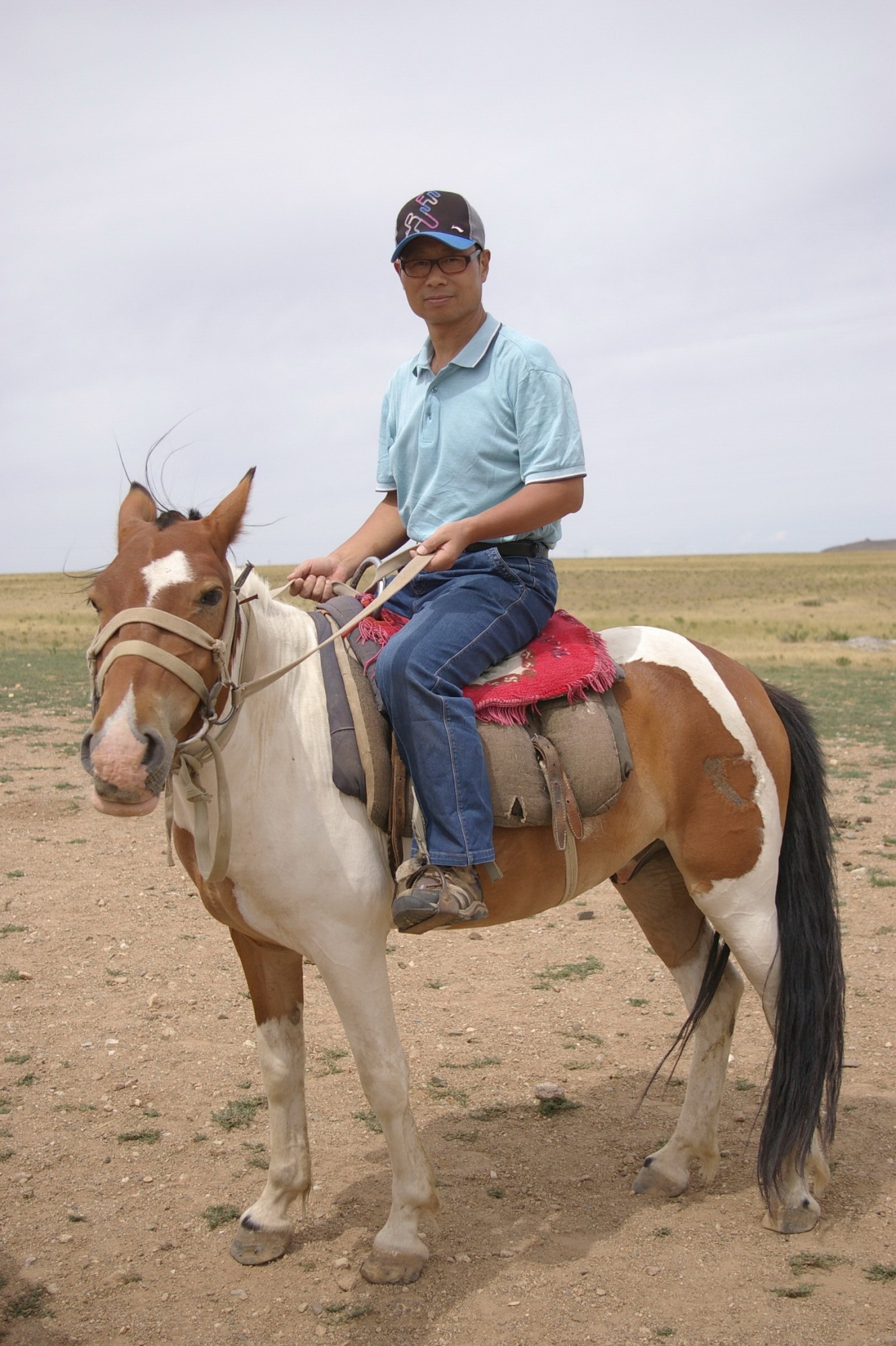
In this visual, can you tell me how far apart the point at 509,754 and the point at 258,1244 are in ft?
6.21

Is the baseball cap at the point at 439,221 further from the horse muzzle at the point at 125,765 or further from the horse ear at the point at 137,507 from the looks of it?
the horse muzzle at the point at 125,765

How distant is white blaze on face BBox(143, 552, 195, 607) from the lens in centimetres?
265

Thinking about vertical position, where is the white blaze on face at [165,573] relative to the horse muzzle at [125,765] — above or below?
above

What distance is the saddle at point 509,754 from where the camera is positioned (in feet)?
10.4

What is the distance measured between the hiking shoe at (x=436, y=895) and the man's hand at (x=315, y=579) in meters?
1.07

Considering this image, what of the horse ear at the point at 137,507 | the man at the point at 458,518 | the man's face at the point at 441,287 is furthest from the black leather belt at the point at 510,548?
the horse ear at the point at 137,507

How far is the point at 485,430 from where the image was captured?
3424 millimetres

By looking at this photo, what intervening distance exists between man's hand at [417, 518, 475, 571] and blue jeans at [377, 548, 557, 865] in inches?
7.7

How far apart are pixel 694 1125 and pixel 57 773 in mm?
8303

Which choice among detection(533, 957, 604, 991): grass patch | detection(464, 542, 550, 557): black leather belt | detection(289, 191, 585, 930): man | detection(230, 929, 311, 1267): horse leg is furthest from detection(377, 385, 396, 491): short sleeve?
detection(533, 957, 604, 991): grass patch

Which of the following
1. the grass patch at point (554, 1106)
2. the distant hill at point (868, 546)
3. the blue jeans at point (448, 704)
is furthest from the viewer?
the distant hill at point (868, 546)

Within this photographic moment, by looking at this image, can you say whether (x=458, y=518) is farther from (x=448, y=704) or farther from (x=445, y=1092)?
(x=445, y=1092)

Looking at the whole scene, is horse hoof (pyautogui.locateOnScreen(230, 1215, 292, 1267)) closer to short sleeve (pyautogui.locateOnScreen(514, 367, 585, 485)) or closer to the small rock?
the small rock

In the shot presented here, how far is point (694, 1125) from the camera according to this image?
3.90 meters
